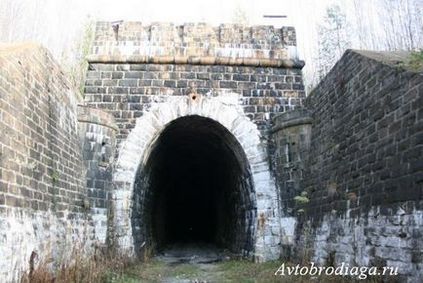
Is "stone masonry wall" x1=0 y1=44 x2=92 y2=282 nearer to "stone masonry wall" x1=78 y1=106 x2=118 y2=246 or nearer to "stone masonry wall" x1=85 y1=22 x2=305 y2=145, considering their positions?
"stone masonry wall" x1=78 y1=106 x2=118 y2=246

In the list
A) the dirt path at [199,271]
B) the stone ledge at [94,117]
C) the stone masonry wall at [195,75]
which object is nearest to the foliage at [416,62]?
the dirt path at [199,271]

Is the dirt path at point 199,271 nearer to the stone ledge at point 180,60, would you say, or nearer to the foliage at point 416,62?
the foliage at point 416,62

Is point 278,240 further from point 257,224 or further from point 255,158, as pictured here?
point 255,158

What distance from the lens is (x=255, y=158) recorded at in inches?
441

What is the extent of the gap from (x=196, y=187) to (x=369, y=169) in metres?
15.1

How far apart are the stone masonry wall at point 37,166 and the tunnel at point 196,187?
8.38ft

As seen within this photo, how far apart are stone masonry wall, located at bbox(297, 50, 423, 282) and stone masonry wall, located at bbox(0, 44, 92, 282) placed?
4.53 m

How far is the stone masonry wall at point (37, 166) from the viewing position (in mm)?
5789

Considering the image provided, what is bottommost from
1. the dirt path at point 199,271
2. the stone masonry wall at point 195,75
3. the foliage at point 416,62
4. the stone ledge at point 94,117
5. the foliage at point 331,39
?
the dirt path at point 199,271

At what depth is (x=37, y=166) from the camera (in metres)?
6.98

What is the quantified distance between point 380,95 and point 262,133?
4970 mm

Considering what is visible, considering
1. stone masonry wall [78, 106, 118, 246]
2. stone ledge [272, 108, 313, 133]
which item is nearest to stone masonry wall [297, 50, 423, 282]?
stone ledge [272, 108, 313, 133]

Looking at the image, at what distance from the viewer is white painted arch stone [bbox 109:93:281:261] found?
10531 millimetres

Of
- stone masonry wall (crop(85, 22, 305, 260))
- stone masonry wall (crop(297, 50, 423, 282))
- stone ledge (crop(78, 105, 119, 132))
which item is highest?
stone masonry wall (crop(85, 22, 305, 260))
